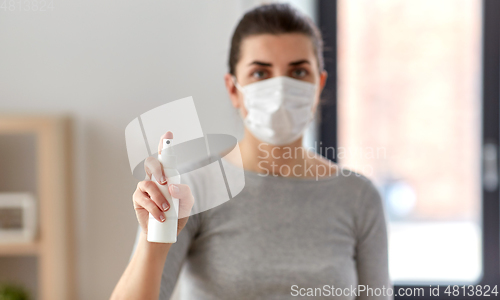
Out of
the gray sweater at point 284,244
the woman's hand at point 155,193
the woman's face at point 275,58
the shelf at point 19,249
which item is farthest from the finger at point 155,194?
the shelf at point 19,249

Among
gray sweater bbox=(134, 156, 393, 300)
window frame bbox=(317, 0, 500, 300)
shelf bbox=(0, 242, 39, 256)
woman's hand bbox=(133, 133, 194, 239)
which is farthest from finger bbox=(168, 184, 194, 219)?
window frame bbox=(317, 0, 500, 300)

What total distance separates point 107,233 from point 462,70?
999 mm

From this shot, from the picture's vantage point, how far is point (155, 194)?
384mm

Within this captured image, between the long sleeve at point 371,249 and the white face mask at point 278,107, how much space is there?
171 millimetres

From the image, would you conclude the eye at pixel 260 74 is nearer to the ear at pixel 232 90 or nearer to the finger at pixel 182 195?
the ear at pixel 232 90

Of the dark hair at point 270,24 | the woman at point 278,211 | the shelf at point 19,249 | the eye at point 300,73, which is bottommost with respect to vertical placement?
the shelf at point 19,249

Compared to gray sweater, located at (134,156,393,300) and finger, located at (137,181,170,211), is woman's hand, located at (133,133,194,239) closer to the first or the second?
finger, located at (137,181,170,211)

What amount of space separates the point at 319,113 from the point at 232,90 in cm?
51

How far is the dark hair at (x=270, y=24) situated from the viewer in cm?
63

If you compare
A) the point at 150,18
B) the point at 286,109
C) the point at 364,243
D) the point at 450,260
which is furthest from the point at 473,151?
the point at 150,18

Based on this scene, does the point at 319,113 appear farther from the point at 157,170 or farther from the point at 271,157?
the point at 157,170

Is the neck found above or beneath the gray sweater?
above

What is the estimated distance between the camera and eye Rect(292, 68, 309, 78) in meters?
0.64

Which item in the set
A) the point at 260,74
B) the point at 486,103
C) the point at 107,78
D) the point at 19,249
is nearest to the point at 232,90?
the point at 260,74
